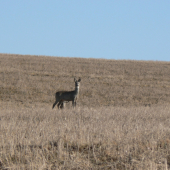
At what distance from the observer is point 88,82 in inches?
1164

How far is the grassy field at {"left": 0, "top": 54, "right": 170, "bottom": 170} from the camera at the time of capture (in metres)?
5.11

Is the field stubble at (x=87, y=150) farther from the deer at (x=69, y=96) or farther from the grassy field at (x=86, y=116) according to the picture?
the deer at (x=69, y=96)

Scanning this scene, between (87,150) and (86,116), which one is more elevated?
(87,150)

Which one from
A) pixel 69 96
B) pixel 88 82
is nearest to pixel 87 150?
pixel 69 96

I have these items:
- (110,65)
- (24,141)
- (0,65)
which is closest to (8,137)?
(24,141)

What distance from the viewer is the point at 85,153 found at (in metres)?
5.42

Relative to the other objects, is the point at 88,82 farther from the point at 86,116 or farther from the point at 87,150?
the point at 87,150

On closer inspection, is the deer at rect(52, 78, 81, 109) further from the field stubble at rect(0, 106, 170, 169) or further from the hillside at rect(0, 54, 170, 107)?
the field stubble at rect(0, 106, 170, 169)

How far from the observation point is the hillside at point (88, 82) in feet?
78.0

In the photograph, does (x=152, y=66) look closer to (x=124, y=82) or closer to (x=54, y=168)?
(x=124, y=82)

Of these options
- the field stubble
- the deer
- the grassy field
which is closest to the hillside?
the grassy field

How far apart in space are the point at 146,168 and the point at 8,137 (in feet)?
10.1

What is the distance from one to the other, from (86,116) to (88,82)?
1886 centimetres

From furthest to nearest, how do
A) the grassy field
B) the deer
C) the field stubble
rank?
the deer < the grassy field < the field stubble
